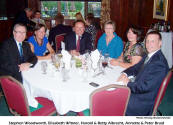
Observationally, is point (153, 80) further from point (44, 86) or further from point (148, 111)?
point (44, 86)

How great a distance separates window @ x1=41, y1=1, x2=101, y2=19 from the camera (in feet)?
26.5

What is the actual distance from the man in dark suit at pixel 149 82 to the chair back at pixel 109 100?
10.1 inches

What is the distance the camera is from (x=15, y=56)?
2.62 m

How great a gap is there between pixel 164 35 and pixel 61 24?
2.63m

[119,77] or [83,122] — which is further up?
[119,77]

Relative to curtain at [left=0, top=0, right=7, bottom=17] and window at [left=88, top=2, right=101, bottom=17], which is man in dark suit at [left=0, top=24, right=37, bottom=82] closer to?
curtain at [left=0, top=0, right=7, bottom=17]

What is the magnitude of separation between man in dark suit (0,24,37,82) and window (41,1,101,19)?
223 inches

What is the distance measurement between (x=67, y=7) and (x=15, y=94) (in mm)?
6723

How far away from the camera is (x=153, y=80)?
1.97 m

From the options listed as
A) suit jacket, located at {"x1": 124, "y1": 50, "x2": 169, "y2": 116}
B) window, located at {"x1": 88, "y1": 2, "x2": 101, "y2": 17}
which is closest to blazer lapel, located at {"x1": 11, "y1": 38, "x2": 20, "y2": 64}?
suit jacket, located at {"x1": 124, "y1": 50, "x2": 169, "y2": 116}

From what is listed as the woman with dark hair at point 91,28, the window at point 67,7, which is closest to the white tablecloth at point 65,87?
the woman with dark hair at point 91,28

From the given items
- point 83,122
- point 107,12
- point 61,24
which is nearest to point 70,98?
point 83,122

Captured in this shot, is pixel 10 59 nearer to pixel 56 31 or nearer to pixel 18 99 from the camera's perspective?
pixel 18 99

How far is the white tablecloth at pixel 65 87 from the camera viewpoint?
6.45 ft
